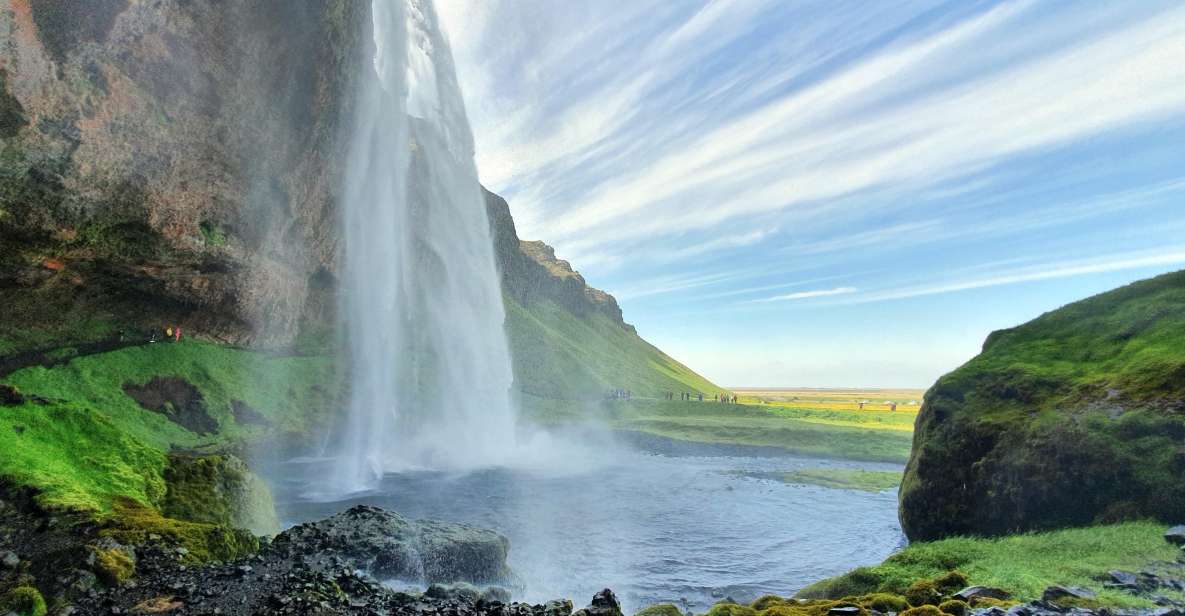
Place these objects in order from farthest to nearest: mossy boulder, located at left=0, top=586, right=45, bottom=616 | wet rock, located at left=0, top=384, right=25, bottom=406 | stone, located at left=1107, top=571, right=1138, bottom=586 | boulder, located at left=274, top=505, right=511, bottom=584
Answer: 1. wet rock, located at left=0, top=384, right=25, bottom=406
2. boulder, located at left=274, top=505, right=511, bottom=584
3. stone, located at left=1107, top=571, right=1138, bottom=586
4. mossy boulder, located at left=0, top=586, right=45, bottom=616

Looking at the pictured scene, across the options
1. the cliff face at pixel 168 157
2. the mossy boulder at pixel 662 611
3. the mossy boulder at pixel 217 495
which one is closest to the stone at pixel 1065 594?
the mossy boulder at pixel 662 611

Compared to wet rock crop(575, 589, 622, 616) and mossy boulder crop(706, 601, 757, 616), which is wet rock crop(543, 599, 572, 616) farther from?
mossy boulder crop(706, 601, 757, 616)

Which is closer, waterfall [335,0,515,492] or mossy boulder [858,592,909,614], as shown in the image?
mossy boulder [858,592,909,614]

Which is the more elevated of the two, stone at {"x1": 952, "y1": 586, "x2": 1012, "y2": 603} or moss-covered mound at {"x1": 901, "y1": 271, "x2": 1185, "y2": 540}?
moss-covered mound at {"x1": 901, "y1": 271, "x2": 1185, "y2": 540}

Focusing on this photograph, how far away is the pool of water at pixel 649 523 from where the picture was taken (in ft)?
69.4

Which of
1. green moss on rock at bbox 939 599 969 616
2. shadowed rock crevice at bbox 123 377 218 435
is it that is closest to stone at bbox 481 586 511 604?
green moss on rock at bbox 939 599 969 616

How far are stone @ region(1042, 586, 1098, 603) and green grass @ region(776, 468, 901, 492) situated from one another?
1323 inches

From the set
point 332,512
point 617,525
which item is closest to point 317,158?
point 332,512

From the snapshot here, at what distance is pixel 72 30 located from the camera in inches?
1236

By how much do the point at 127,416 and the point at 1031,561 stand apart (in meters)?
48.6

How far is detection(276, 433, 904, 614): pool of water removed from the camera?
21156 millimetres

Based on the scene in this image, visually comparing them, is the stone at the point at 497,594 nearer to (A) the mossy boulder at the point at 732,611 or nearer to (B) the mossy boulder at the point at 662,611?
(B) the mossy boulder at the point at 662,611

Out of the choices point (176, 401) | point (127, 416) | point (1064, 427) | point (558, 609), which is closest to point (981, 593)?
point (558, 609)

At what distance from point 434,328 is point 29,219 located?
4230cm
